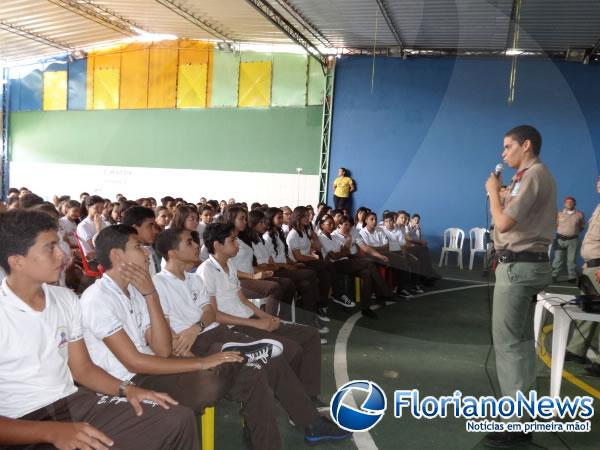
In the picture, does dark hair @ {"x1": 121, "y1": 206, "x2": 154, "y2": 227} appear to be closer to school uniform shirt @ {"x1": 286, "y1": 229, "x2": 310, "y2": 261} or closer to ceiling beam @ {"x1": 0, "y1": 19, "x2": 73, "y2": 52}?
school uniform shirt @ {"x1": 286, "y1": 229, "x2": 310, "y2": 261}

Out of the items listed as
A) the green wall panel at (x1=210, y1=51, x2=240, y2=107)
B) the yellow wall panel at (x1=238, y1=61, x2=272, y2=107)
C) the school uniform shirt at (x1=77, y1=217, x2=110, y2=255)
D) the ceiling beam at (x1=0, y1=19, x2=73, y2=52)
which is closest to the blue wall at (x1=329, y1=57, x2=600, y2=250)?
the yellow wall panel at (x1=238, y1=61, x2=272, y2=107)

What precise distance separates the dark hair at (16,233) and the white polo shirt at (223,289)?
1.42 meters

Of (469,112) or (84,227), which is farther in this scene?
(469,112)

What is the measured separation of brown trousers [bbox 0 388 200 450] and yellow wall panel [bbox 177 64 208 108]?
9.86 meters

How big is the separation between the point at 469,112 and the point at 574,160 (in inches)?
78.8

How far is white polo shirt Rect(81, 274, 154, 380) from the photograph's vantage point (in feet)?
6.55

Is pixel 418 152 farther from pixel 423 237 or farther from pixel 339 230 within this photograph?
pixel 339 230

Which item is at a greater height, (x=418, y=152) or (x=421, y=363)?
(x=418, y=152)

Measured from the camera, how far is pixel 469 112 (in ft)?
30.5

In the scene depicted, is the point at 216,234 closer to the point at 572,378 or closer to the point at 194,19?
the point at 572,378

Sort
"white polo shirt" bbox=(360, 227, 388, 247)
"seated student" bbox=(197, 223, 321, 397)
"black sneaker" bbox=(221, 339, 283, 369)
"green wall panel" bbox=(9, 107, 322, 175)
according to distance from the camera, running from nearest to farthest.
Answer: "black sneaker" bbox=(221, 339, 283, 369) < "seated student" bbox=(197, 223, 321, 397) < "white polo shirt" bbox=(360, 227, 388, 247) < "green wall panel" bbox=(9, 107, 322, 175)

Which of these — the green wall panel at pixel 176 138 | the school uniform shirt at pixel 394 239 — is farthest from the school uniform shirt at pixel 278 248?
the green wall panel at pixel 176 138

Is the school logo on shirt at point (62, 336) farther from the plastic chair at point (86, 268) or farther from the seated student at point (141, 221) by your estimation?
the plastic chair at point (86, 268)

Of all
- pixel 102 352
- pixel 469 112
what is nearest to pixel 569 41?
pixel 469 112
